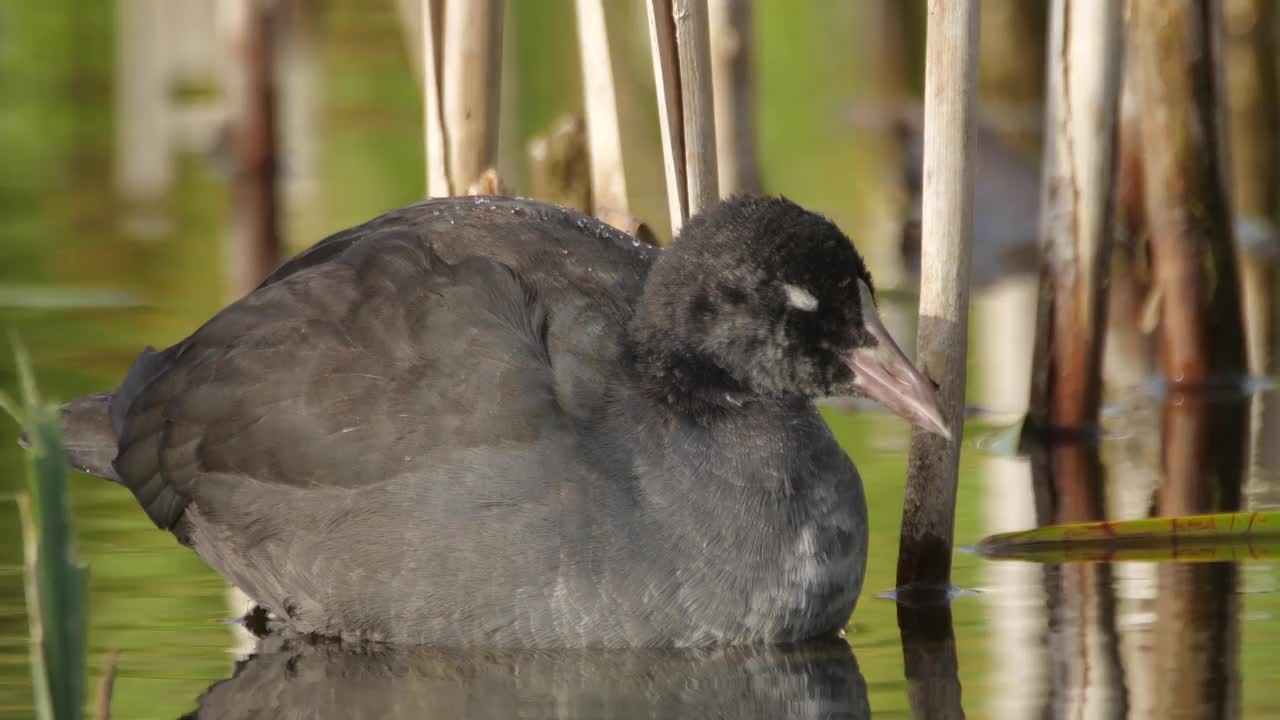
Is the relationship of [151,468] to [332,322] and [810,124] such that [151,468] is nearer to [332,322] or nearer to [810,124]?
[332,322]

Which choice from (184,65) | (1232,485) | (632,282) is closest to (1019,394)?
(1232,485)

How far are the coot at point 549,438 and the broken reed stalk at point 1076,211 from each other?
139 centimetres

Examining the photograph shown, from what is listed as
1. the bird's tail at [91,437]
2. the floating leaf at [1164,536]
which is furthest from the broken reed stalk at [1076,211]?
the bird's tail at [91,437]

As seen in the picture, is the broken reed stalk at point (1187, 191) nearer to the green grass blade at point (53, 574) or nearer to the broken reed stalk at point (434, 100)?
the broken reed stalk at point (434, 100)

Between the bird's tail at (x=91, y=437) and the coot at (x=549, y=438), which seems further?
the bird's tail at (x=91, y=437)

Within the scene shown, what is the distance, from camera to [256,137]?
10.1m

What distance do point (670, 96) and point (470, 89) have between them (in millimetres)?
771

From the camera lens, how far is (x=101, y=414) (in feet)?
18.5

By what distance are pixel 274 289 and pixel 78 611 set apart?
214cm

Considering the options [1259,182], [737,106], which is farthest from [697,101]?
[1259,182]

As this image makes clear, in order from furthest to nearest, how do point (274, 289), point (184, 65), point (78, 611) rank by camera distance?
point (184, 65)
point (274, 289)
point (78, 611)

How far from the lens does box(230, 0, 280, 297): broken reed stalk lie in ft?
31.1

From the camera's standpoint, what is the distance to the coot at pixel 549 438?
15.9 ft

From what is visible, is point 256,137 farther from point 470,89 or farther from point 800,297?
point 800,297
